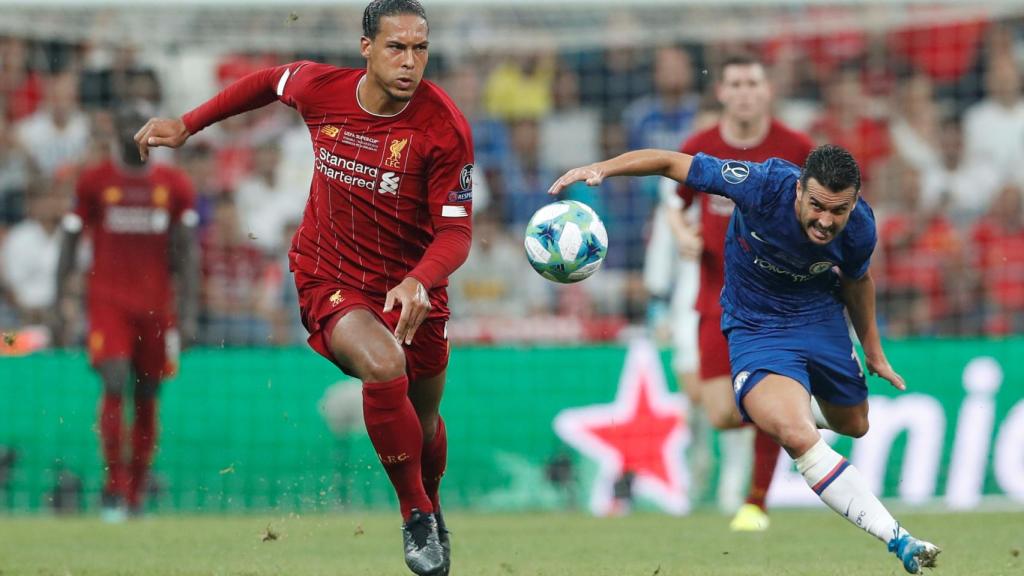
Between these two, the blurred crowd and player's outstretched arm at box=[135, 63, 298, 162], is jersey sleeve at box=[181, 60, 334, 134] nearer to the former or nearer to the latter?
player's outstretched arm at box=[135, 63, 298, 162]

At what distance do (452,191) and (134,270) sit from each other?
5993 mm

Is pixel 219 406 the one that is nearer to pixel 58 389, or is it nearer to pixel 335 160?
pixel 58 389

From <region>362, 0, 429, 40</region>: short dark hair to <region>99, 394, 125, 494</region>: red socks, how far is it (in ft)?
18.6

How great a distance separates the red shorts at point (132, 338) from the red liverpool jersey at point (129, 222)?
8 cm

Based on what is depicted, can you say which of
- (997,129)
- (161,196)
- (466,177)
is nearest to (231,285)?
(161,196)

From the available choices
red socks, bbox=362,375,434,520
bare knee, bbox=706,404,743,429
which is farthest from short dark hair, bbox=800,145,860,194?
bare knee, bbox=706,404,743,429

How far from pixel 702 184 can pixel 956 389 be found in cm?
615

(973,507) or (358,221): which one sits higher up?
(358,221)

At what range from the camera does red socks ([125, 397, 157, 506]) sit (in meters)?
12.1

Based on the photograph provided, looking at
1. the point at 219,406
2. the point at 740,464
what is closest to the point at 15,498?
the point at 219,406

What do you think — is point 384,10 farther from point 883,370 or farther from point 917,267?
point 917,267

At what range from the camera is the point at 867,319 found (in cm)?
759

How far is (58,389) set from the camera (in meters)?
13.0

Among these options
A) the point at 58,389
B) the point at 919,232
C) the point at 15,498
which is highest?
the point at 919,232
